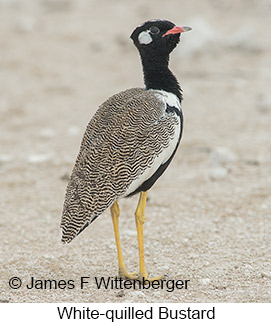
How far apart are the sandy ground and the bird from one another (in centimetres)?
48

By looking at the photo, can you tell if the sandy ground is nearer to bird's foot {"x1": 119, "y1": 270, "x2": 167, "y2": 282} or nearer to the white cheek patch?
bird's foot {"x1": 119, "y1": 270, "x2": 167, "y2": 282}

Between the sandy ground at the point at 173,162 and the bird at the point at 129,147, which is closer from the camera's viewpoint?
the bird at the point at 129,147

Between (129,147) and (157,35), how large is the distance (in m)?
0.81

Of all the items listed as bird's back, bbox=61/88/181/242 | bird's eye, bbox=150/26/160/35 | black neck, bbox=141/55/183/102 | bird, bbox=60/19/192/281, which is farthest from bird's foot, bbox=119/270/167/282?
bird's eye, bbox=150/26/160/35

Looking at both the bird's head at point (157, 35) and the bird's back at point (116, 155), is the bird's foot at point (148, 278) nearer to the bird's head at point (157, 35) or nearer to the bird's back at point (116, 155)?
the bird's back at point (116, 155)

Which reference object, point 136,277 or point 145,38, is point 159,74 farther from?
point 136,277

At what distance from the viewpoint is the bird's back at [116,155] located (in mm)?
3818

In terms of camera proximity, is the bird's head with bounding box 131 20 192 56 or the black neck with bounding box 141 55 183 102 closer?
the bird's head with bounding box 131 20 192 56

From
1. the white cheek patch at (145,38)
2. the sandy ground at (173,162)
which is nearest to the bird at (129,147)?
the white cheek patch at (145,38)

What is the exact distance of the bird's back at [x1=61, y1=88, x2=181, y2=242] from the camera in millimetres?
3818

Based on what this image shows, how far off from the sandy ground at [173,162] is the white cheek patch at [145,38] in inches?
61.0

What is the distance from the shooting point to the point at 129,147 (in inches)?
152

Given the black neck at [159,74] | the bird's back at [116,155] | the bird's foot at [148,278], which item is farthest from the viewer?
the black neck at [159,74]

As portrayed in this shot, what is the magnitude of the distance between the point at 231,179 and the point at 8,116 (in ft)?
11.1
